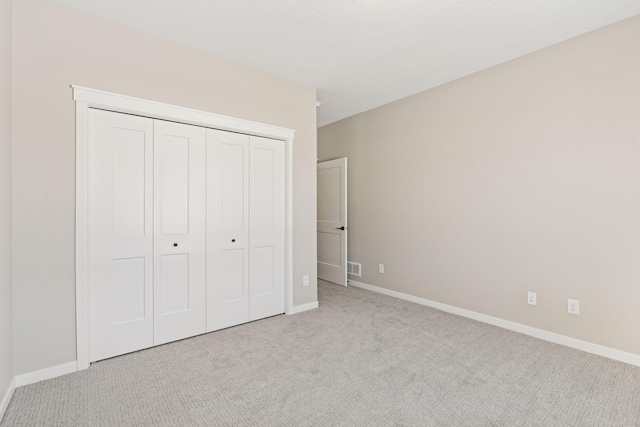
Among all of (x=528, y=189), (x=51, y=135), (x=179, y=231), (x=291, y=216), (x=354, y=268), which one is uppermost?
(x=51, y=135)

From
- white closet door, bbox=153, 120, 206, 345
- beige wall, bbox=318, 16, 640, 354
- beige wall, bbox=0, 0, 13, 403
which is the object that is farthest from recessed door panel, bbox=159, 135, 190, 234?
beige wall, bbox=318, 16, 640, 354

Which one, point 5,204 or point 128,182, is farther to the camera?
point 128,182

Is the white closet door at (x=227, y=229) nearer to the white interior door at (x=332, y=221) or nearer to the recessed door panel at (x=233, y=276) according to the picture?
the recessed door panel at (x=233, y=276)

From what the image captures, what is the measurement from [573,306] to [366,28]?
294 centimetres

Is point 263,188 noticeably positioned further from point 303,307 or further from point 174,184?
point 303,307

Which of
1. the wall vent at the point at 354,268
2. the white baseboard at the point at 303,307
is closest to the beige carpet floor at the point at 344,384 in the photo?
the white baseboard at the point at 303,307

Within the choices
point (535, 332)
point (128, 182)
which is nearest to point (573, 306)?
point (535, 332)

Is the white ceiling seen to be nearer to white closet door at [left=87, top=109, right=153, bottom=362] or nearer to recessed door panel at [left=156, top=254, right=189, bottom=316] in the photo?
white closet door at [left=87, top=109, right=153, bottom=362]

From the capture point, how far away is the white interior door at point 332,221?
186 inches

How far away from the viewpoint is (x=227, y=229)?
121 inches

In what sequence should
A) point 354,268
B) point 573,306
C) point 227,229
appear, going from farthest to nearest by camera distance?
point 354,268 → point 227,229 → point 573,306

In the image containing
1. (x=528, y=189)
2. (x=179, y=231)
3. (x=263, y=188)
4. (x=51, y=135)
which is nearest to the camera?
(x=51, y=135)

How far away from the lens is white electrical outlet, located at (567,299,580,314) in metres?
2.63

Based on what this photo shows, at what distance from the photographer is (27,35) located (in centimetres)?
209
